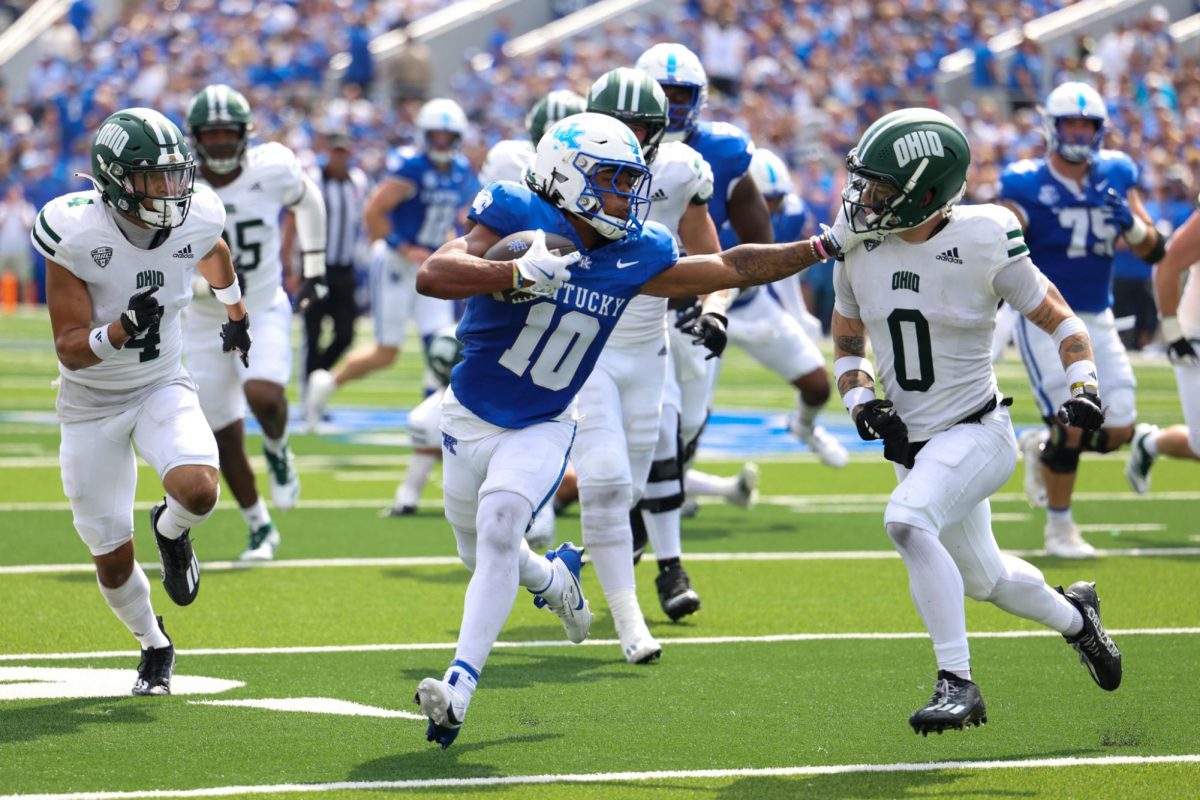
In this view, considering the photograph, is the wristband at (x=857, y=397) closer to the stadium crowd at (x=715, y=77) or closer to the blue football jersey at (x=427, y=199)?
the blue football jersey at (x=427, y=199)

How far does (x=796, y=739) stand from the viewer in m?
5.04

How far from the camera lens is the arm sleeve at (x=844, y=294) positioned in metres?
5.33

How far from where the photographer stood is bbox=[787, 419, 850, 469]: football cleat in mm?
10055

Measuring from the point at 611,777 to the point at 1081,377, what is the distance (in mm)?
1672

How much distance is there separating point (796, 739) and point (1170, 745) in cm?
96

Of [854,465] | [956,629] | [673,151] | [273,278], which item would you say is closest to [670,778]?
[956,629]

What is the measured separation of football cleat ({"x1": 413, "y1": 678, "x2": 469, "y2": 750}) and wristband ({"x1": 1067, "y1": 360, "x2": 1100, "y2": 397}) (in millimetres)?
1828

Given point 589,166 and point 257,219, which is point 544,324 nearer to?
point 589,166

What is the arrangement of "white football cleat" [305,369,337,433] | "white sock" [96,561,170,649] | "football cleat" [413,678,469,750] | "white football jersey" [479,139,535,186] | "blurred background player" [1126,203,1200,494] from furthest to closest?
"white football cleat" [305,369,337,433]
"blurred background player" [1126,203,1200,494]
"white football jersey" [479,139,535,186]
"white sock" [96,561,170,649]
"football cleat" [413,678,469,750]

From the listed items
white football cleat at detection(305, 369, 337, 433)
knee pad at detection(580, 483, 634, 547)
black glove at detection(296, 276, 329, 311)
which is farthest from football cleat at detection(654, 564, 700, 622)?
white football cleat at detection(305, 369, 337, 433)

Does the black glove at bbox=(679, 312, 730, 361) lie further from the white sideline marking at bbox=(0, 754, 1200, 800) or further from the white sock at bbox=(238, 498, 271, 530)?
the white sock at bbox=(238, 498, 271, 530)

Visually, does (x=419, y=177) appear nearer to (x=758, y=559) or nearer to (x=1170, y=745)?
(x=758, y=559)

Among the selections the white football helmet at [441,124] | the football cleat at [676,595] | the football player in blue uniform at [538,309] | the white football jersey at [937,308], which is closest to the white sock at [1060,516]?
the football cleat at [676,595]

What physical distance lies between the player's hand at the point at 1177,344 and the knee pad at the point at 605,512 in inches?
127
